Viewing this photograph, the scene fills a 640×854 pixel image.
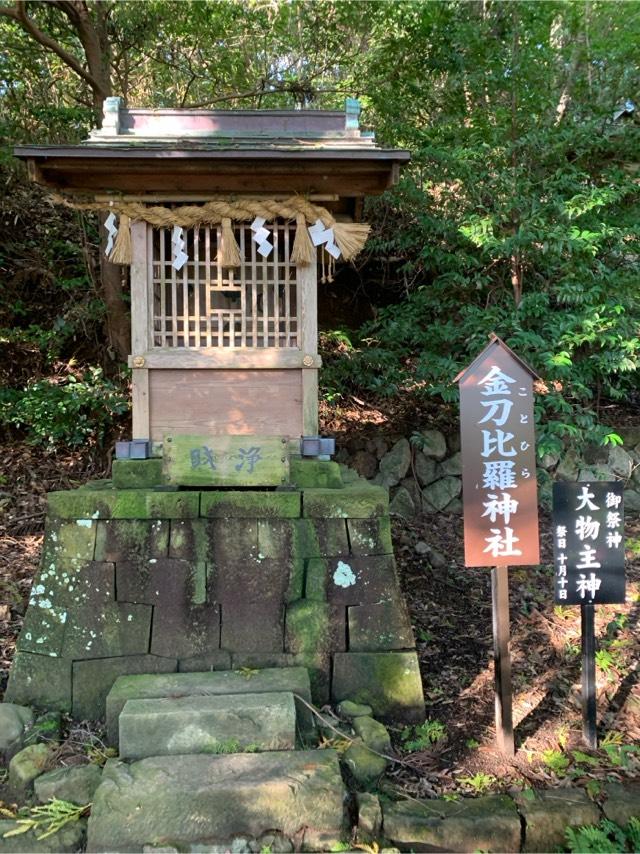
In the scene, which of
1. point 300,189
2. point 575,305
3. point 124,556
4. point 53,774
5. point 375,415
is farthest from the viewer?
point 375,415

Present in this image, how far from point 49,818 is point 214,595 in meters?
1.48

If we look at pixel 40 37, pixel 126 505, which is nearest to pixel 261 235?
pixel 126 505

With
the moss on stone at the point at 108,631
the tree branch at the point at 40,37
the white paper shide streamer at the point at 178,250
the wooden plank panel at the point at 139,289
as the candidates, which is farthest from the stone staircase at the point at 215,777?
the tree branch at the point at 40,37

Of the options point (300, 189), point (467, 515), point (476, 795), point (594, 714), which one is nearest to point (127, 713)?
point (476, 795)

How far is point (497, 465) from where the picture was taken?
3.67 metres

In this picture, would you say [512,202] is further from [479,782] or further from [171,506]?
[479,782]

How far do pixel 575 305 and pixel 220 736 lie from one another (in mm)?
5003

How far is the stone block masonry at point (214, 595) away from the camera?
13.2ft

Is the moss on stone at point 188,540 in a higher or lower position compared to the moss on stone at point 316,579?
higher

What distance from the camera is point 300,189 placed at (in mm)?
4402

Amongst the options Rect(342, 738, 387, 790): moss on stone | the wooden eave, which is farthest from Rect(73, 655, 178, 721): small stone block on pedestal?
the wooden eave

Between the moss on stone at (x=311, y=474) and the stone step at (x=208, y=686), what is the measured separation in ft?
4.12

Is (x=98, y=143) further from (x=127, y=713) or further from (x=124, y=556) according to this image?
(x=127, y=713)

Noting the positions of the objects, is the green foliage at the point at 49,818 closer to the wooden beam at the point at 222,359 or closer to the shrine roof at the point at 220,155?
the wooden beam at the point at 222,359
